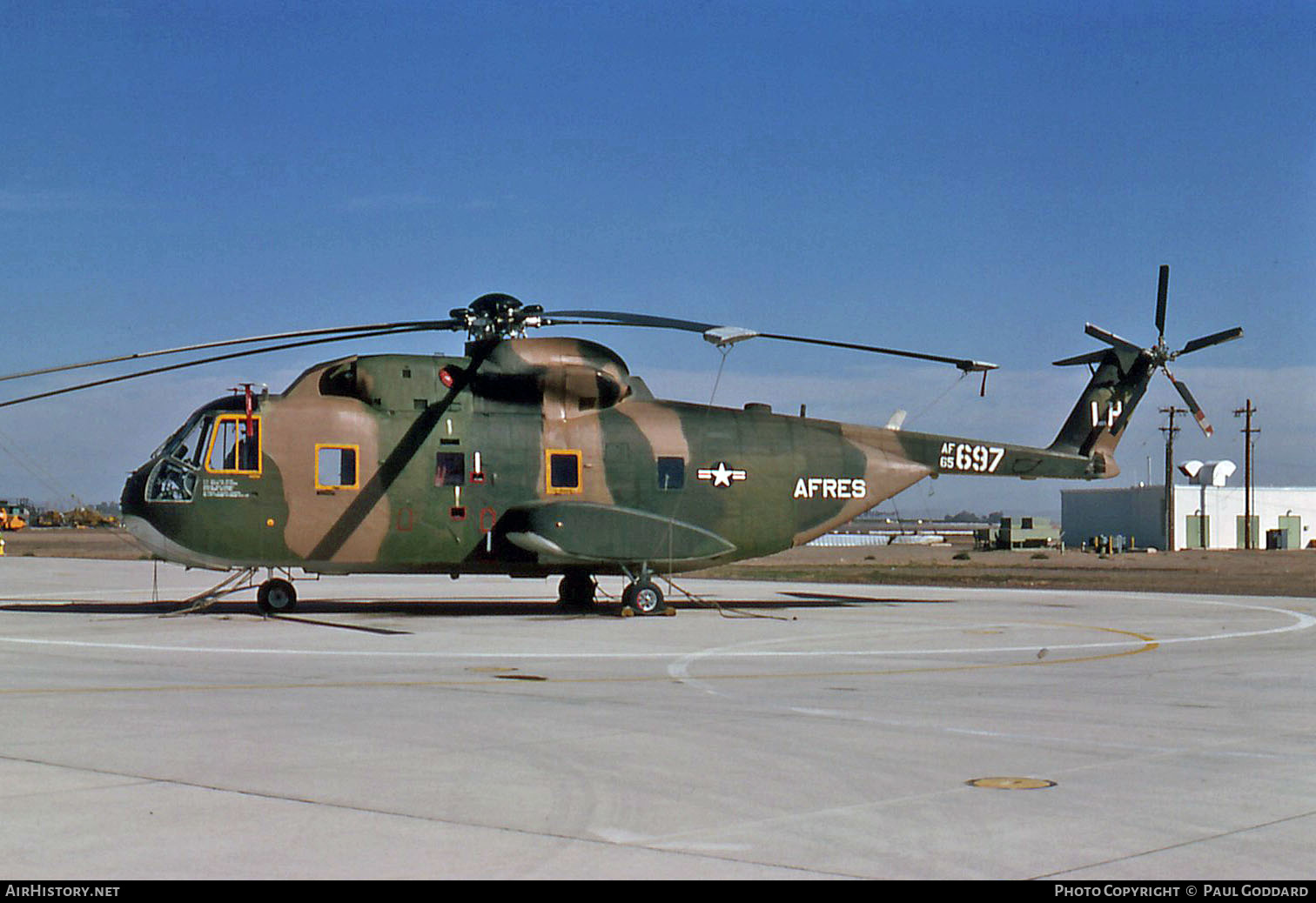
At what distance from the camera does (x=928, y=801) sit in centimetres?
860

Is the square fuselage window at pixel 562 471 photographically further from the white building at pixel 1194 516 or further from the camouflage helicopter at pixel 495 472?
the white building at pixel 1194 516

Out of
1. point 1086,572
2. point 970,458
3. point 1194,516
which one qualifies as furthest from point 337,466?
point 1194,516

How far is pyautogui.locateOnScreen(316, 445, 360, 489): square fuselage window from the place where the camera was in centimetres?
2461

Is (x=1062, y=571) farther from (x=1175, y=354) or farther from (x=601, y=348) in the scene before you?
(x=601, y=348)

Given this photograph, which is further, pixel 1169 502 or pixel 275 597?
pixel 1169 502

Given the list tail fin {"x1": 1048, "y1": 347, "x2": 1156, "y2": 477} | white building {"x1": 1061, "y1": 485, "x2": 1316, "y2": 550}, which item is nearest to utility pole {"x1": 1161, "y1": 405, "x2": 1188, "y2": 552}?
white building {"x1": 1061, "y1": 485, "x2": 1316, "y2": 550}

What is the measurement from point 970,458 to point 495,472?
10.7 meters

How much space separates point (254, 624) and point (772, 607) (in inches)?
455

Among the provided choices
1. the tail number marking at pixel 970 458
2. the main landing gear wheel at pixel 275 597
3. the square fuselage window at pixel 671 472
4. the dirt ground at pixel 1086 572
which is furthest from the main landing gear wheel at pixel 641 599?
the dirt ground at pixel 1086 572

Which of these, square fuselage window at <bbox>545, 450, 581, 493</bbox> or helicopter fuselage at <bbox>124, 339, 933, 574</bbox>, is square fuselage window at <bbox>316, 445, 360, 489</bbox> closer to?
helicopter fuselage at <bbox>124, 339, 933, 574</bbox>

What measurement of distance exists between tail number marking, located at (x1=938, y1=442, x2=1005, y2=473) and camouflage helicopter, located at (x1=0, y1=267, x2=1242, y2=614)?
4.84 feet

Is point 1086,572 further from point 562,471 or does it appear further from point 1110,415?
point 562,471

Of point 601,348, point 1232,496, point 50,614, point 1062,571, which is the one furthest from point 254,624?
point 1232,496

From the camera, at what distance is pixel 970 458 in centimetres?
2905
